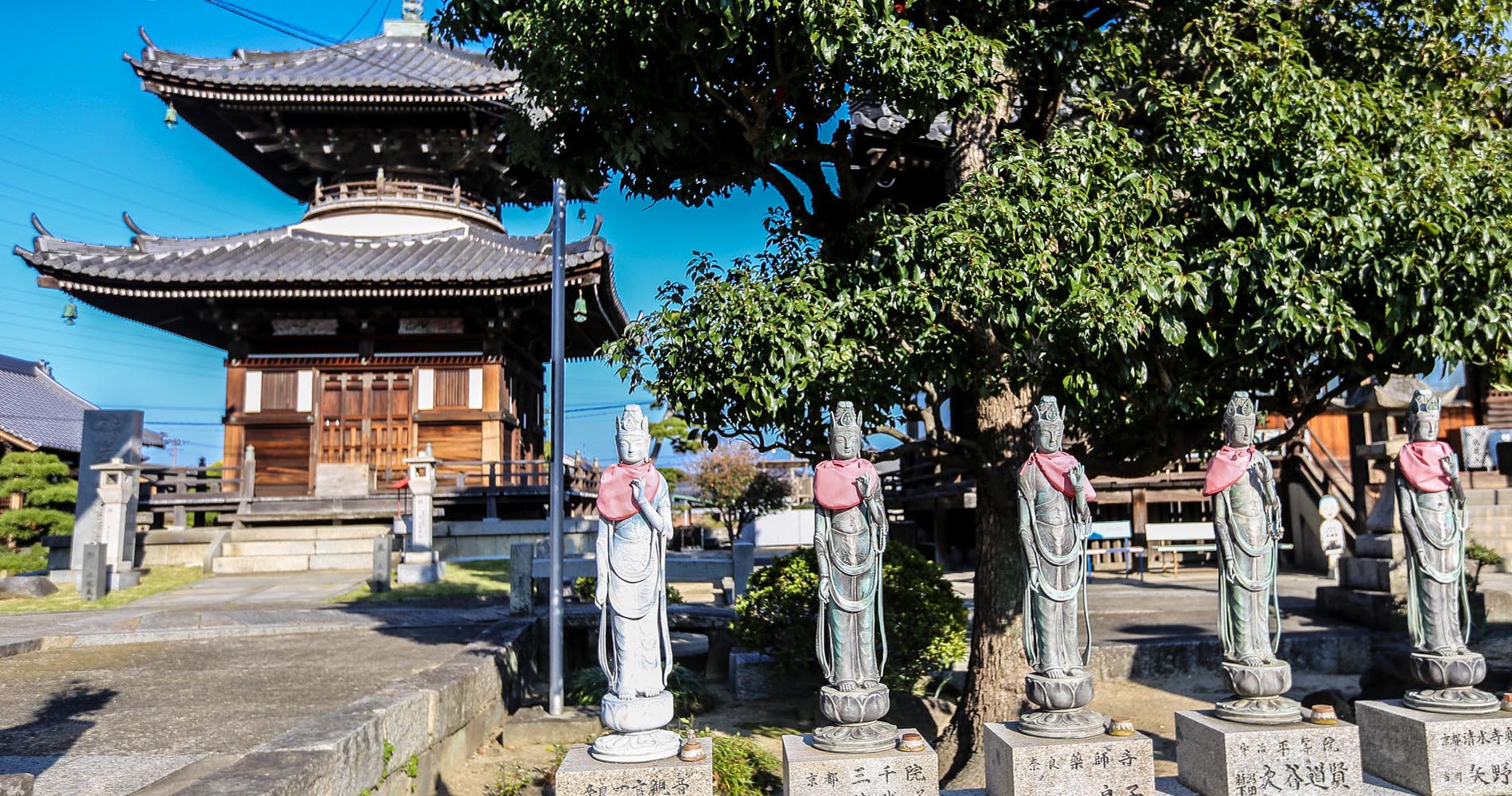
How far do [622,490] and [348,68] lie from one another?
67.7ft

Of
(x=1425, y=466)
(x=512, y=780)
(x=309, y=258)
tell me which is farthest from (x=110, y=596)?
(x=1425, y=466)

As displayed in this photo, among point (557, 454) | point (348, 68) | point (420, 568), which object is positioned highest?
point (348, 68)

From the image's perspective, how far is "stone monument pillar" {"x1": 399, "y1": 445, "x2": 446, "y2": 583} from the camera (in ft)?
52.1

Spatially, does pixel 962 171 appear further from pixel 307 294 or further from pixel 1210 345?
pixel 307 294

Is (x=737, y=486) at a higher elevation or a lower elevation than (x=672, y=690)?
higher

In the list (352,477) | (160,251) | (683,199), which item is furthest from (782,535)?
(683,199)

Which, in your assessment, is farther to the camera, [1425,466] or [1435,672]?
[1425,466]

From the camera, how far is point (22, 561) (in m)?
19.2

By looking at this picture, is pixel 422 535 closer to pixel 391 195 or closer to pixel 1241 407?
pixel 391 195

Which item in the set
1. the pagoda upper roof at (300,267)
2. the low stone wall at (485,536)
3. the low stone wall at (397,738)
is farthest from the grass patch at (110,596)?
the low stone wall at (397,738)

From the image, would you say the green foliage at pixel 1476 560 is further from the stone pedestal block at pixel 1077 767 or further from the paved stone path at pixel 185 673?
the paved stone path at pixel 185 673

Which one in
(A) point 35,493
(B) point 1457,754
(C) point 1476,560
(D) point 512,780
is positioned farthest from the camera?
(A) point 35,493

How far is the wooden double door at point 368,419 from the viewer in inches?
809

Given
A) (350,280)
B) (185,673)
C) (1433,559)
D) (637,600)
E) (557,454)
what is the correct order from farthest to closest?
(350,280)
(557,454)
(185,673)
(1433,559)
(637,600)
